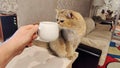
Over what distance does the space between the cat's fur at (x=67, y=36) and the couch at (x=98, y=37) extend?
887 millimetres

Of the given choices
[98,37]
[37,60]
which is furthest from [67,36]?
[98,37]

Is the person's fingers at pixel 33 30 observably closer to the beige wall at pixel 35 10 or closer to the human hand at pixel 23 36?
the human hand at pixel 23 36

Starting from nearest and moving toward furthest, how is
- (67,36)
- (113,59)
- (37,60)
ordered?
(37,60)
(67,36)
(113,59)

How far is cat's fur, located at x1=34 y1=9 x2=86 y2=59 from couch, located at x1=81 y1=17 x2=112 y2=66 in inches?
34.9

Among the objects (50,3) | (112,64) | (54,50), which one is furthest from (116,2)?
(54,50)

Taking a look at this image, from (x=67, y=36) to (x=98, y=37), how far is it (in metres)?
1.68

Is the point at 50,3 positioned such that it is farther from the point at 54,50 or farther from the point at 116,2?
the point at 116,2

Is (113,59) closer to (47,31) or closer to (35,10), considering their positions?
(35,10)

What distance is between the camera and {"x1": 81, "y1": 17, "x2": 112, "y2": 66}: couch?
2.09 meters

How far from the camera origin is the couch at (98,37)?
6.85 ft

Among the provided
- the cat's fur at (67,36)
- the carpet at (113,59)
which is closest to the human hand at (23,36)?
the cat's fur at (67,36)

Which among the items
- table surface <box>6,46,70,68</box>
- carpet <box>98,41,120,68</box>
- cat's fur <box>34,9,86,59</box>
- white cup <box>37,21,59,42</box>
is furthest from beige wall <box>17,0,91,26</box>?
carpet <box>98,41,120,68</box>

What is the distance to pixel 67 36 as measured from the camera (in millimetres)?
963

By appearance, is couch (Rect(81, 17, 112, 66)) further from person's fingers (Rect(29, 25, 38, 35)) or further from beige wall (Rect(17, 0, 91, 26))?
person's fingers (Rect(29, 25, 38, 35))
